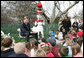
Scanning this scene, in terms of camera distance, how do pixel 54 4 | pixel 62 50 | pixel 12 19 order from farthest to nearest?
1. pixel 12 19
2. pixel 54 4
3. pixel 62 50

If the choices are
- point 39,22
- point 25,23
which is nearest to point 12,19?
point 39,22

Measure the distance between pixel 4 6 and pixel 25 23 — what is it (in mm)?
16701

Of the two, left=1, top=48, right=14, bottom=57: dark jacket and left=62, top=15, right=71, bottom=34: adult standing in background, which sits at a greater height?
left=62, top=15, right=71, bottom=34: adult standing in background

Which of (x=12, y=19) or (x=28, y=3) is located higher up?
(x=28, y=3)

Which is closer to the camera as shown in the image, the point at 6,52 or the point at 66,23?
the point at 6,52

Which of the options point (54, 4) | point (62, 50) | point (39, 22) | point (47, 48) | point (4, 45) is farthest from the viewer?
point (54, 4)

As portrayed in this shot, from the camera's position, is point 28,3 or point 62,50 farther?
point 28,3

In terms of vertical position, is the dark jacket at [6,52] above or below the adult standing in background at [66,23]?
below

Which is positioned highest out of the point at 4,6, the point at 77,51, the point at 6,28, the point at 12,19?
the point at 4,6

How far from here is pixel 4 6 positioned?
71.2ft

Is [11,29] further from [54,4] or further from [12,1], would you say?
[12,1]

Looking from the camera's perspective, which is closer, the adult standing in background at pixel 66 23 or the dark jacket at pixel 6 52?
the dark jacket at pixel 6 52

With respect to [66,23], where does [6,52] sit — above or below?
below

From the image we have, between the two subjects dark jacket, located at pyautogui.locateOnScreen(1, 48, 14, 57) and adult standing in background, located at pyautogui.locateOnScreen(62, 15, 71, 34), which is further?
adult standing in background, located at pyautogui.locateOnScreen(62, 15, 71, 34)
